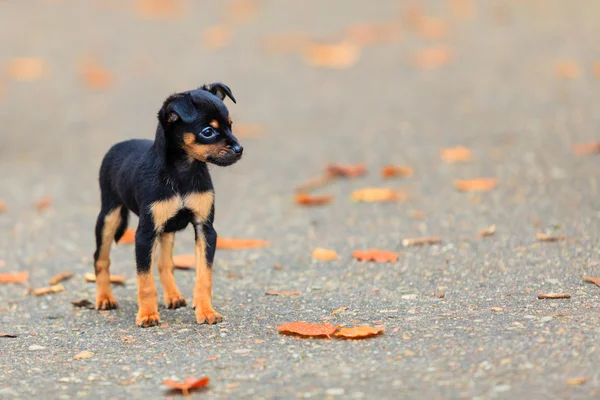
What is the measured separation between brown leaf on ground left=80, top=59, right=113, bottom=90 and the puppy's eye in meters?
7.65

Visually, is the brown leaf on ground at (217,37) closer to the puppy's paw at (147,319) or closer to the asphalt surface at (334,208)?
the asphalt surface at (334,208)

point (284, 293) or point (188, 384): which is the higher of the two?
point (188, 384)

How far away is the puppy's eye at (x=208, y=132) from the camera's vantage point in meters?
5.20

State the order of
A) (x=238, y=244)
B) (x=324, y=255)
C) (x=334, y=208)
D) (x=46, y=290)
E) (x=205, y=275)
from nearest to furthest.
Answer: (x=205, y=275)
(x=46, y=290)
(x=324, y=255)
(x=238, y=244)
(x=334, y=208)

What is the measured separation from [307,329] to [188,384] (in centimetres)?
96

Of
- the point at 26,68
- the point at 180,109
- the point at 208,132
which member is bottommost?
the point at 26,68

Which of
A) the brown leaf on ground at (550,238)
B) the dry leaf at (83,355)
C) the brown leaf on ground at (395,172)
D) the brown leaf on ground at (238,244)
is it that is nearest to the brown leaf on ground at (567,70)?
the brown leaf on ground at (395,172)

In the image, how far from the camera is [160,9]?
53.3 feet

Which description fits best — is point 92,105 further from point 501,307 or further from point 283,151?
point 501,307

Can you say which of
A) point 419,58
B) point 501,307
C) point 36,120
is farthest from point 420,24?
point 501,307

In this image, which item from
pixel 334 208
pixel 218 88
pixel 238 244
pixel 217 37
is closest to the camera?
pixel 218 88

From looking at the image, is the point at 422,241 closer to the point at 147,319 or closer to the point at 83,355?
the point at 147,319

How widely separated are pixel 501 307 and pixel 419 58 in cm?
765

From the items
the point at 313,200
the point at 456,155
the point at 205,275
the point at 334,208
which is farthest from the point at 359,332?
the point at 456,155
